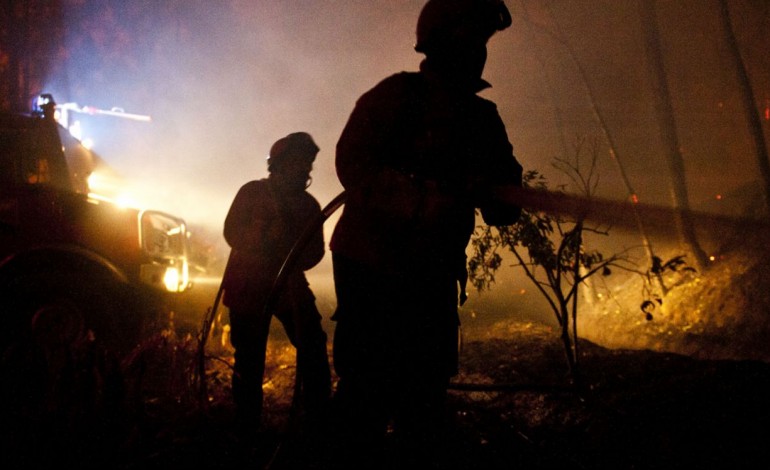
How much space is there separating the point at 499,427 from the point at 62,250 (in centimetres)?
427

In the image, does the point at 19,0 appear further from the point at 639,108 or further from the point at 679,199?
the point at 639,108

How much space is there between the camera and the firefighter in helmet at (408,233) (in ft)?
5.38

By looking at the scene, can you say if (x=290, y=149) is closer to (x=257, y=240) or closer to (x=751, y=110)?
(x=257, y=240)

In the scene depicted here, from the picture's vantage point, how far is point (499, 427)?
3131mm

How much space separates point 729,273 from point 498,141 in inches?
412

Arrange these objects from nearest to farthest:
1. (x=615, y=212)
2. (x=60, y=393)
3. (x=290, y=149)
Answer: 1. (x=615, y=212)
2. (x=60, y=393)
3. (x=290, y=149)

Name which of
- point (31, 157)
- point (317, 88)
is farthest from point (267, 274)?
point (317, 88)

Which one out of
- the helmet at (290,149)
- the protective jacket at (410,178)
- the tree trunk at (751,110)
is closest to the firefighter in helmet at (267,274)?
the helmet at (290,149)

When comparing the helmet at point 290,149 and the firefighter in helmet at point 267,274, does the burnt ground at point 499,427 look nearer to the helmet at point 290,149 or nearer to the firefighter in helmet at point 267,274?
the firefighter in helmet at point 267,274

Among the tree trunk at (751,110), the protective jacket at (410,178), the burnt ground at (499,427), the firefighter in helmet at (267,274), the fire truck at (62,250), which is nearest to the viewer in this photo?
the protective jacket at (410,178)

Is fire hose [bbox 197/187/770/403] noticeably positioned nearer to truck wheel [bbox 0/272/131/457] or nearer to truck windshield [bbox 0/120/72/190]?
truck wheel [bbox 0/272/131/457]

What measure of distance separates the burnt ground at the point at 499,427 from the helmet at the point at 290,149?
4.93 feet

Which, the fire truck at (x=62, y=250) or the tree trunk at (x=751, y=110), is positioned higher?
the tree trunk at (x=751, y=110)

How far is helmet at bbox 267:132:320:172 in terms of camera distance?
11.1 feet
